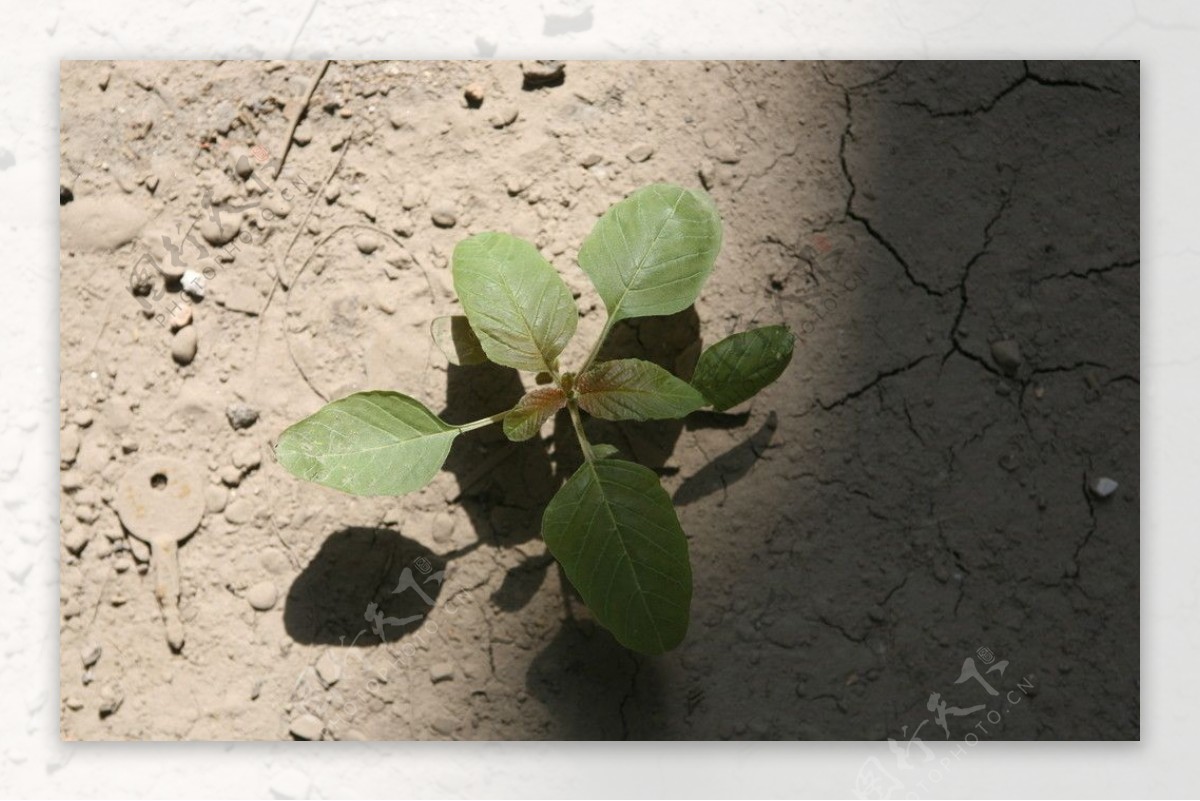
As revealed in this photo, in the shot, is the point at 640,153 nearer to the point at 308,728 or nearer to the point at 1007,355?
the point at 1007,355

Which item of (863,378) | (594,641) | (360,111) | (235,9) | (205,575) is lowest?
(594,641)

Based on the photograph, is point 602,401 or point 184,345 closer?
point 602,401

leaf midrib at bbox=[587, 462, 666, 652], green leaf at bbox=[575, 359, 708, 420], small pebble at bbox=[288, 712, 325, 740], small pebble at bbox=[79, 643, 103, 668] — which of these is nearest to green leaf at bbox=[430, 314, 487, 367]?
green leaf at bbox=[575, 359, 708, 420]

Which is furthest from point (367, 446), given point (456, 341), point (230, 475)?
point (230, 475)

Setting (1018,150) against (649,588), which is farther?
→ (1018,150)

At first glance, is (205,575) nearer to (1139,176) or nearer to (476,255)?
(476,255)

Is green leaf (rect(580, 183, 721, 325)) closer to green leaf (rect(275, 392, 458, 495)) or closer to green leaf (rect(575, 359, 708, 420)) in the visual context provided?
green leaf (rect(575, 359, 708, 420))

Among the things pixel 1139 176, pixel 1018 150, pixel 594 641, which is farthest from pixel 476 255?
pixel 1139 176
